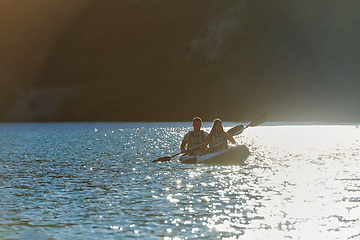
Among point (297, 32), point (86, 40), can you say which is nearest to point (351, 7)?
point (297, 32)

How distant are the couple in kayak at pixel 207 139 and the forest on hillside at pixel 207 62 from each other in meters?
88.7

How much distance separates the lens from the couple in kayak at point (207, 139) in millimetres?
23609

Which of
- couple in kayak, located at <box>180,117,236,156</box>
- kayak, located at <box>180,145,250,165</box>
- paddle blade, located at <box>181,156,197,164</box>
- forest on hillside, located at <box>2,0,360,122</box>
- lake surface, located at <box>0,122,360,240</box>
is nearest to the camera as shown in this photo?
lake surface, located at <box>0,122,360,240</box>

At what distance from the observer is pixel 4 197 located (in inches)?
599

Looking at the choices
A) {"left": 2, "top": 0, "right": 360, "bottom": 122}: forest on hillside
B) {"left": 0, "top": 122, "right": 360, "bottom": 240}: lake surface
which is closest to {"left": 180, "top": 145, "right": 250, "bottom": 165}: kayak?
{"left": 0, "top": 122, "right": 360, "bottom": 240}: lake surface

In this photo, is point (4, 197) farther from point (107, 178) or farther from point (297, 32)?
point (297, 32)

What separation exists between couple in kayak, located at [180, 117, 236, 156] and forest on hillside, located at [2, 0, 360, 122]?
88.7 meters

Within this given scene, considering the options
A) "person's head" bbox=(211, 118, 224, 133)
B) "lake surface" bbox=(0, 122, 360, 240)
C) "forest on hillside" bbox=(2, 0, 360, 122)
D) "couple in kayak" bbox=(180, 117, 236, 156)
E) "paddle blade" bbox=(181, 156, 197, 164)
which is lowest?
"lake surface" bbox=(0, 122, 360, 240)

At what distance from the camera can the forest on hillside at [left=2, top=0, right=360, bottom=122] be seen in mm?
116788

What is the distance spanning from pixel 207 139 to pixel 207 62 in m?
112

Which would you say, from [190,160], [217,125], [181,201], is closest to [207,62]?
[190,160]

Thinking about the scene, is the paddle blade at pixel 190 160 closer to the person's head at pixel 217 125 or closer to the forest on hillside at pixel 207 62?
the person's head at pixel 217 125

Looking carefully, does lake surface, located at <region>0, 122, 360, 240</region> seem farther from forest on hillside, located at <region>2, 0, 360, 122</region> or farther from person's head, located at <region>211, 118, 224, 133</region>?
forest on hillside, located at <region>2, 0, 360, 122</region>

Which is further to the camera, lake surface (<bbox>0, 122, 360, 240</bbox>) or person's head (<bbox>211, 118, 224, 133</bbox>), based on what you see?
person's head (<bbox>211, 118, 224, 133</bbox>)
